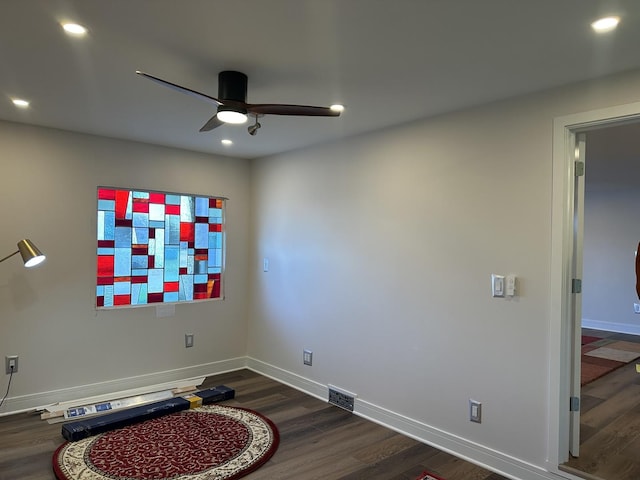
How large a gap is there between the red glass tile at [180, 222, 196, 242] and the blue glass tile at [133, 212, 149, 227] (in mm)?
364

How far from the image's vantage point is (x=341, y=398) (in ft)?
13.0

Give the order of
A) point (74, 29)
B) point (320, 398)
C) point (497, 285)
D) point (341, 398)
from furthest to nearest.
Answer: point (320, 398) → point (341, 398) → point (497, 285) → point (74, 29)

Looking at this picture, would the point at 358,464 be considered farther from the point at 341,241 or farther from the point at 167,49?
the point at 167,49

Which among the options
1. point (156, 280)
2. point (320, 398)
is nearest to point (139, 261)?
point (156, 280)

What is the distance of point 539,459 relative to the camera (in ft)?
8.86

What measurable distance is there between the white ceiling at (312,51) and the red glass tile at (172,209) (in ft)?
4.50

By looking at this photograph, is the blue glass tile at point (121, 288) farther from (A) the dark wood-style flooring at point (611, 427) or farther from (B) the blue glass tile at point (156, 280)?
(A) the dark wood-style flooring at point (611, 427)

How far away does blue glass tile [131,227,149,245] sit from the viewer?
4.37 meters

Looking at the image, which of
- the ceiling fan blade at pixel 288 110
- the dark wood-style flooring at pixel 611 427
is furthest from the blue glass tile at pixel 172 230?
the dark wood-style flooring at pixel 611 427

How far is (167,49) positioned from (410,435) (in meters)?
3.05

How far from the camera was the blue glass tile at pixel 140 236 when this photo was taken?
437 centimetres

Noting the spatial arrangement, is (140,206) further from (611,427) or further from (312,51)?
(611,427)

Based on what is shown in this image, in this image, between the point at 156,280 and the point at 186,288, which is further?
the point at 186,288

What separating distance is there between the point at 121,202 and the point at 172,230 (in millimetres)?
574
